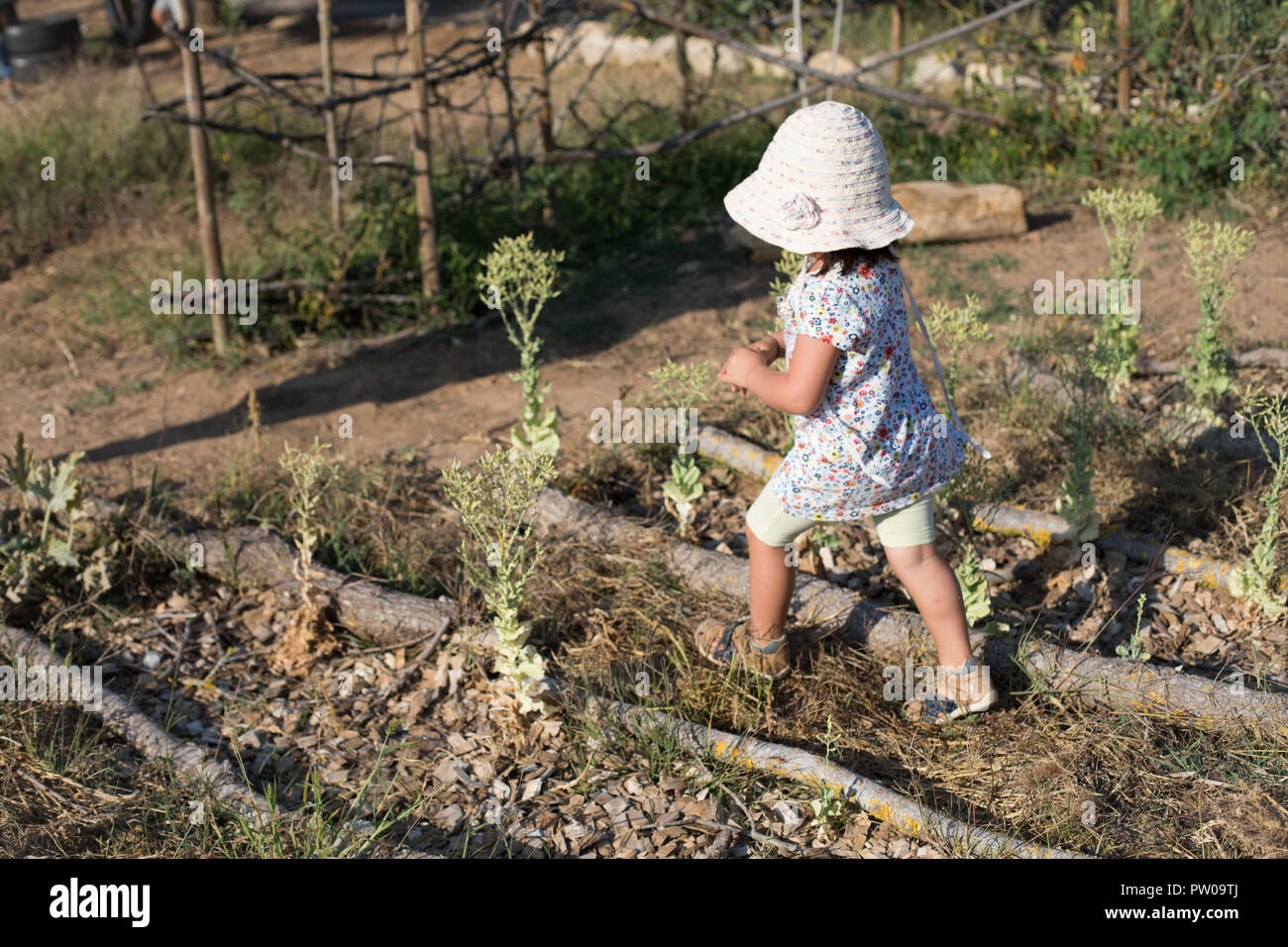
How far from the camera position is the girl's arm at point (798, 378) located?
266cm

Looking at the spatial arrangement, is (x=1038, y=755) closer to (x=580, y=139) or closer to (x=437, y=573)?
(x=437, y=573)

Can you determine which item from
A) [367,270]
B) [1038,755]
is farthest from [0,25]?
[1038,755]

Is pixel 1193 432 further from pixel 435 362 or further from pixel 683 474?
pixel 435 362

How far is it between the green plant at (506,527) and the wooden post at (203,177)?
9.97 ft

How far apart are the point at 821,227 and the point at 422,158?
361 centimetres

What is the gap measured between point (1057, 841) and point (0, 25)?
12218 mm

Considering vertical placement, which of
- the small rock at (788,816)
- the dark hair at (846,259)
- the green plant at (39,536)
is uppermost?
the dark hair at (846,259)

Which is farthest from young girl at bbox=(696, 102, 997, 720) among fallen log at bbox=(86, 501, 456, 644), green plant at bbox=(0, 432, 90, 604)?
green plant at bbox=(0, 432, 90, 604)

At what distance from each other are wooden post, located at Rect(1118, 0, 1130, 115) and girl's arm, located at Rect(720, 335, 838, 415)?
5.35 meters

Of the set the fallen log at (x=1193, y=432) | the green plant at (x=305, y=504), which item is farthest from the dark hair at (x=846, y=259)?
the fallen log at (x=1193, y=432)

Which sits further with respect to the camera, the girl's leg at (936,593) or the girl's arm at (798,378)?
the girl's leg at (936,593)

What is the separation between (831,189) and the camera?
2.63m

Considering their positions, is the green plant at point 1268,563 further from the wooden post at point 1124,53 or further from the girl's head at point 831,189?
the wooden post at point 1124,53

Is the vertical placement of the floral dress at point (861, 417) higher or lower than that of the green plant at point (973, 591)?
higher
